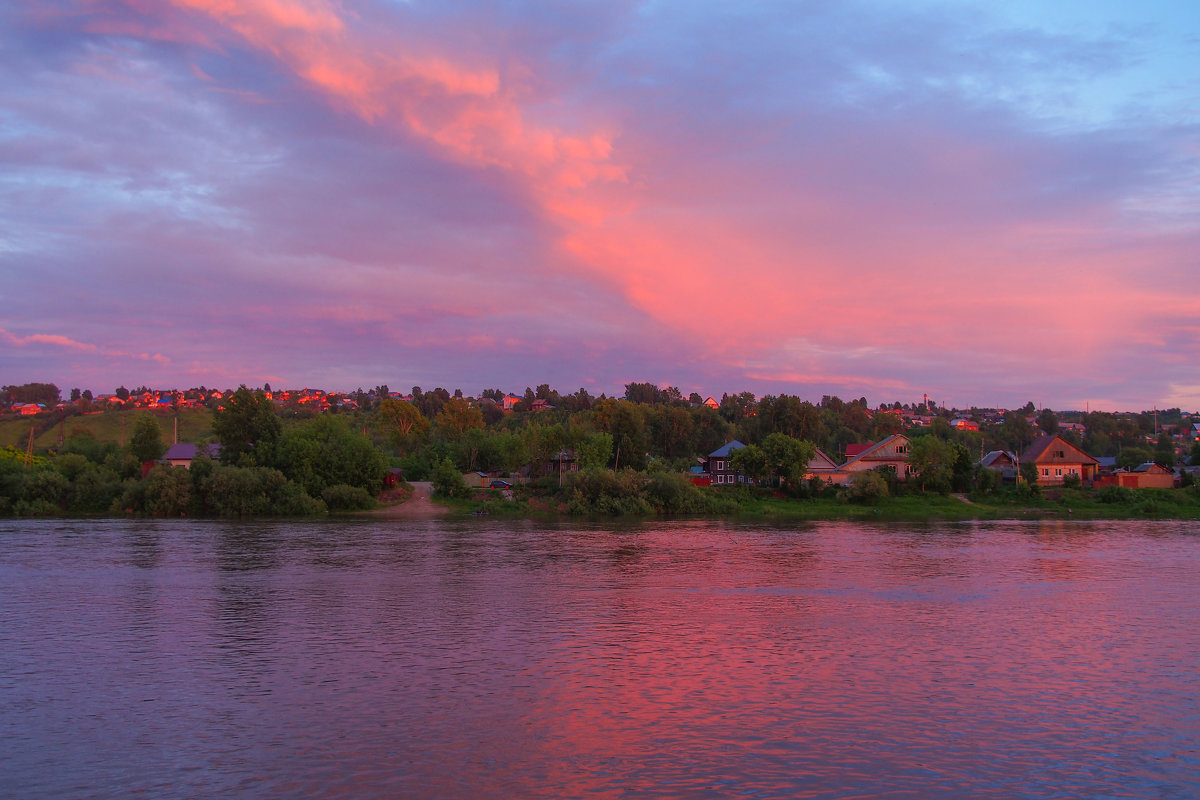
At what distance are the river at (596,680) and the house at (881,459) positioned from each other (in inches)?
1898

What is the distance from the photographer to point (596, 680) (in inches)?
738

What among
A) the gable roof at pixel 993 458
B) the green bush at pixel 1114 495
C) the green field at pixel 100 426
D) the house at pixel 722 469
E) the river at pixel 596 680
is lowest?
the river at pixel 596 680

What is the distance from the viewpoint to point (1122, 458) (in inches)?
4107

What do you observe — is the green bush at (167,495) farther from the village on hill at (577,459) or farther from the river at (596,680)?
the river at (596,680)

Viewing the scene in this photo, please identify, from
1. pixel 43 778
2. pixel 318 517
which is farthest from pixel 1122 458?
pixel 43 778

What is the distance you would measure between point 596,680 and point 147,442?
8077cm

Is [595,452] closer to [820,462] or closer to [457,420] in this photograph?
[820,462]

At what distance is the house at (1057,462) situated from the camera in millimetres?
85562

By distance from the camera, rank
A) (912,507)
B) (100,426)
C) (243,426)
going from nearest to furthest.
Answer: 1. (912,507)
2. (243,426)
3. (100,426)

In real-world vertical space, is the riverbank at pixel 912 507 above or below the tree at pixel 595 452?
below

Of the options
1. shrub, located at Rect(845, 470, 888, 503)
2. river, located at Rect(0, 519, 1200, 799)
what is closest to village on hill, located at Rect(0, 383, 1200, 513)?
shrub, located at Rect(845, 470, 888, 503)

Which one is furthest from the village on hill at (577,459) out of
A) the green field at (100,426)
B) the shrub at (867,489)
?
the green field at (100,426)

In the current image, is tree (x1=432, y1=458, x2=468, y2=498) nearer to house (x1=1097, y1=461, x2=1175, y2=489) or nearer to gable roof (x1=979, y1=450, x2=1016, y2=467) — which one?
gable roof (x1=979, y1=450, x2=1016, y2=467)

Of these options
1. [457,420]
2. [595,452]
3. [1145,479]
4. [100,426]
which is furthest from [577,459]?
[100,426]
